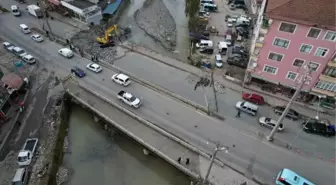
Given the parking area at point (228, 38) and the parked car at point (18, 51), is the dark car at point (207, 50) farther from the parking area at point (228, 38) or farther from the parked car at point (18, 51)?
the parked car at point (18, 51)

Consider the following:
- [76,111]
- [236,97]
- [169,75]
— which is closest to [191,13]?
[169,75]

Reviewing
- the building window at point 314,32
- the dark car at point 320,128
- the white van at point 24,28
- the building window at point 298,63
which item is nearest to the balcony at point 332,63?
→ the building window at point 298,63

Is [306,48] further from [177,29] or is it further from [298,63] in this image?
[177,29]

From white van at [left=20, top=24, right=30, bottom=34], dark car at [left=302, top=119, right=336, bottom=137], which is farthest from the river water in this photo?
white van at [left=20, top=24, right=30, bottom=34]

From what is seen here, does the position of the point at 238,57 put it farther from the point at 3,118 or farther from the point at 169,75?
the point at 3,118

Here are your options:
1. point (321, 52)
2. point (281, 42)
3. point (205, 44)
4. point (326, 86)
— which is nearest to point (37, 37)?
point (205, 44)
